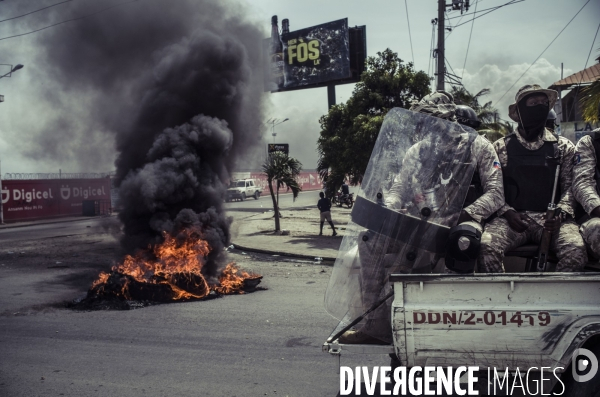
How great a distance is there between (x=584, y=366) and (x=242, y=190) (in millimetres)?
38502

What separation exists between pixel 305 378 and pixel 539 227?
2239 millimetres

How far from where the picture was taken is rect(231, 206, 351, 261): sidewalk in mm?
13523

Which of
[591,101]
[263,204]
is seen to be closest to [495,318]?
[591,101]

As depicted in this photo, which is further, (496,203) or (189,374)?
(189,374)

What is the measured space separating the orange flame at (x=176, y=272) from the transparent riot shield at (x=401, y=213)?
203 inches

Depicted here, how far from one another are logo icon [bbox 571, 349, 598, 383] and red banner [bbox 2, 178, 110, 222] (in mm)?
27235

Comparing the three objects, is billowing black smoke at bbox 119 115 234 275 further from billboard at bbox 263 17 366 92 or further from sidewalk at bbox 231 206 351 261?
billboard at bbox 263 17 366 92

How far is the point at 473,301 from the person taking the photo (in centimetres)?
282

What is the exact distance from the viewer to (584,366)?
2807 mm

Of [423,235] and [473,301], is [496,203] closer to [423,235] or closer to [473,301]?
[423,235]

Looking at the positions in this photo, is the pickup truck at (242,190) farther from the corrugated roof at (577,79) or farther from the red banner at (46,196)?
the corrugated roof at (577,79)

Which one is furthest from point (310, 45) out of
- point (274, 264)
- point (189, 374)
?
point (189, 374)

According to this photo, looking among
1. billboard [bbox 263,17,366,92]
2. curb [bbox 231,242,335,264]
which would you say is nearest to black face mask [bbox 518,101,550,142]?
curb [bbox 231,242,335,264]

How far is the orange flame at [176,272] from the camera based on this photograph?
26.3 feet
